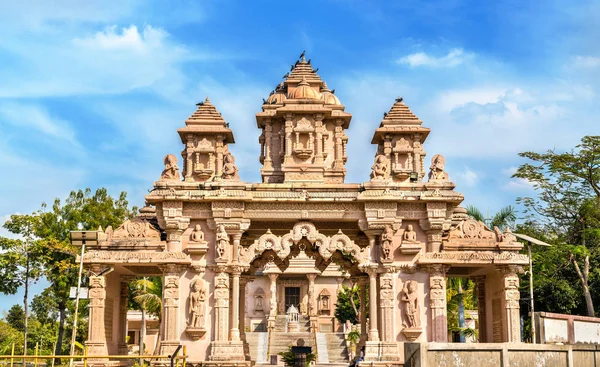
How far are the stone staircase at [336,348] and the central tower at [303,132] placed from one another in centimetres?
1189

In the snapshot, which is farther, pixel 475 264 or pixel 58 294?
pixel 58 294

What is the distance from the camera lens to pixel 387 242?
21328 millimetres

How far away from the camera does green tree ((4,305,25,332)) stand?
2204 inches

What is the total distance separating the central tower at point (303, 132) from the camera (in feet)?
86.1

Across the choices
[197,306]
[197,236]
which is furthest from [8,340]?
[197,236]

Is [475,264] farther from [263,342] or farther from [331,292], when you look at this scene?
[331,292]

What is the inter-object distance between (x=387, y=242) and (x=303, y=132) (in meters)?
6.88

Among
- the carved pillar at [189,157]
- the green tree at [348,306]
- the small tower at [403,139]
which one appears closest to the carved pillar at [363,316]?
the small tower at [403,139]

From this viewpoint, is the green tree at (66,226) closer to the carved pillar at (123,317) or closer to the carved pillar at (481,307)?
the carved pillar at (123,317)

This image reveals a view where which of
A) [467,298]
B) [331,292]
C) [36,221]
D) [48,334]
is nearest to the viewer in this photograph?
[36,221]

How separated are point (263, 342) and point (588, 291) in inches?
750

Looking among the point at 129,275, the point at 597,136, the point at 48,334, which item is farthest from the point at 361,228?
the point at 48,334

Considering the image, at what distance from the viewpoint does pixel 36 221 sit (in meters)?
36.3

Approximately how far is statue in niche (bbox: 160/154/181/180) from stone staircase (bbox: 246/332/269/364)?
56.9 ft
